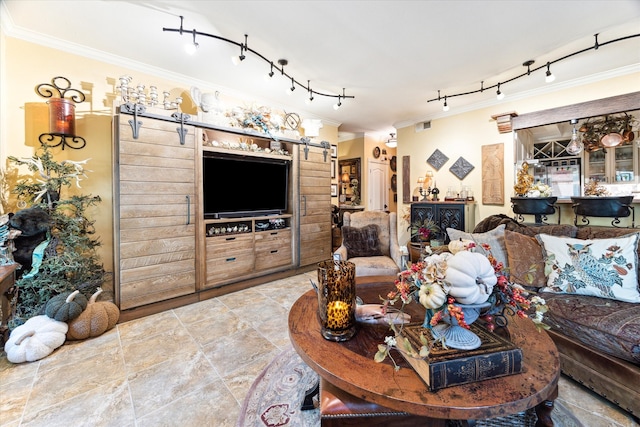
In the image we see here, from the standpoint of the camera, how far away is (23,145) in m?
2.53

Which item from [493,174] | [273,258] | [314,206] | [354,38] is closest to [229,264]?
[273,258]

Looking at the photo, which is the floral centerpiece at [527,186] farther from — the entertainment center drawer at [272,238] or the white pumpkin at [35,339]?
the white pumpkin at [35,339]

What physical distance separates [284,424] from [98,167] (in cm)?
308

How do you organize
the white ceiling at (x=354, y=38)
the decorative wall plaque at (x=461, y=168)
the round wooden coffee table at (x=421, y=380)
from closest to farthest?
the round wooden coffee table at (x=421, y=380) → the white ceiling at (x=354, y=38) → the decorative wall plaque at (x=461, y=168)

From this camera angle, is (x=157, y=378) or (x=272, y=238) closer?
(x=157, y=378)

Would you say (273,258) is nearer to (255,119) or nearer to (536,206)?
(255,119)

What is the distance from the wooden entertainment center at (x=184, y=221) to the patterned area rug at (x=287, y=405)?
5.50 feet

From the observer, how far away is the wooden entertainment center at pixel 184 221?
103 inches

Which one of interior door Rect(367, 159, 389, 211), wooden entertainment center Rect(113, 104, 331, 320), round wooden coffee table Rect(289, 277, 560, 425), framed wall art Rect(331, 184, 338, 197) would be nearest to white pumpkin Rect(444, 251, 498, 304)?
round wooden coffee table Rect(289, 277, 560, 425)

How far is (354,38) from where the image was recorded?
2562mm

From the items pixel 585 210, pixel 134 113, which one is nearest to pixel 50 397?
pixel 134 113

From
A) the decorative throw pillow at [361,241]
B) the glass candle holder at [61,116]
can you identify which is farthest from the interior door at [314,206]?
the glass candle holder at [61,116]

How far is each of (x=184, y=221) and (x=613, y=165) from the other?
514cm

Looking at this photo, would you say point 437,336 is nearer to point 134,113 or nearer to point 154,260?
point 154,260
